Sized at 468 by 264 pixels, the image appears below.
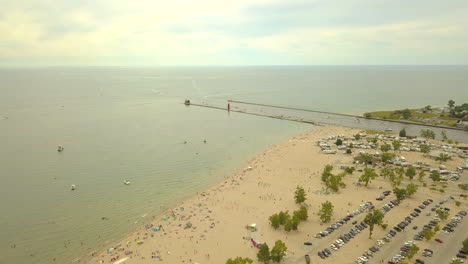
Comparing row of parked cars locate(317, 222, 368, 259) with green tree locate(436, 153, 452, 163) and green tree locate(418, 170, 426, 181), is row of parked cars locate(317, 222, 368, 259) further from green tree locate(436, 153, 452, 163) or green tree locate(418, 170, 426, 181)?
green tree locate(436, 153, 452, 163)

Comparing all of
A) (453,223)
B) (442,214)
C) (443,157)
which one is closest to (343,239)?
(442,214)

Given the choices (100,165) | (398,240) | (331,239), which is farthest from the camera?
(100,165)

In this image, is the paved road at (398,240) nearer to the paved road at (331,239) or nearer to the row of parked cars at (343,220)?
the paved road at (331,239)

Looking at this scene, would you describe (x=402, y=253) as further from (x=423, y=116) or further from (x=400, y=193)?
(x=423, y=116)

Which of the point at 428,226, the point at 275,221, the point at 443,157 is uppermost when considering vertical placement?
the point at 443,157

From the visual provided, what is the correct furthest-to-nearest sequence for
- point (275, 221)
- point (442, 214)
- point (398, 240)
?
point (442, 214), point (275, 221), point (398, 240)

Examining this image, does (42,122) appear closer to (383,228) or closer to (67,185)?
(67,185)

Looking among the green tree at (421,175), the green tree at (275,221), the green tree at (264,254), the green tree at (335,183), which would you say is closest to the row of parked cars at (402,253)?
the green tree at (264,254)
